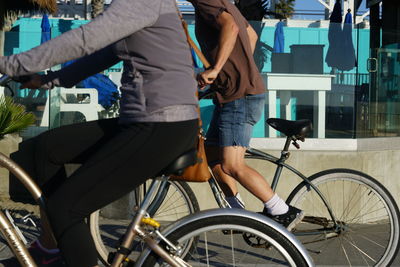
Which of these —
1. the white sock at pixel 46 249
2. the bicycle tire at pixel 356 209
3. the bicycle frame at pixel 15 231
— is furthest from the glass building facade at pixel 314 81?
the bicycle frame at pixel 15 231

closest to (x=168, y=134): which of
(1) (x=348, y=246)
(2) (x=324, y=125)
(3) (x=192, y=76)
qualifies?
(3) (x=192, y=76)

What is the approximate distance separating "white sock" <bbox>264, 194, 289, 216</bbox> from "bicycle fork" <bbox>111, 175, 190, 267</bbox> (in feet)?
5.31

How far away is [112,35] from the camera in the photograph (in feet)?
9.54

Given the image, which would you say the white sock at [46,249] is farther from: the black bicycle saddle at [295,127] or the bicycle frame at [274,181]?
the black bicycle saddle at [295,127]

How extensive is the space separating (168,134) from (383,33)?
543 cm

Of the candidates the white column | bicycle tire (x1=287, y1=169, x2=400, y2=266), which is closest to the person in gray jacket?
bicycle tire (x1=287, y1=169, x2=400, y2=266)

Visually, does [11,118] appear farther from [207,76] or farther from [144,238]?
[144,238]

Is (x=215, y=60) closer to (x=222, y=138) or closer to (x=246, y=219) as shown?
(x=222, y=138)

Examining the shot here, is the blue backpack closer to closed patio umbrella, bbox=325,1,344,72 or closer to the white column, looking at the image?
the white column

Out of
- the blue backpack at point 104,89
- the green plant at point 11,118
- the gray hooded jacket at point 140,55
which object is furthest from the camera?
the green plant at point 11,118

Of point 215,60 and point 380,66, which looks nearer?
point 215,60

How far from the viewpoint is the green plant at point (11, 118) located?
7.32 meters

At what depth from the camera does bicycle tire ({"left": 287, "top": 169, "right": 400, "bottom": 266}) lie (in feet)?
15.9

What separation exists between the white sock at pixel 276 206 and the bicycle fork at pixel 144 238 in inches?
63.7
